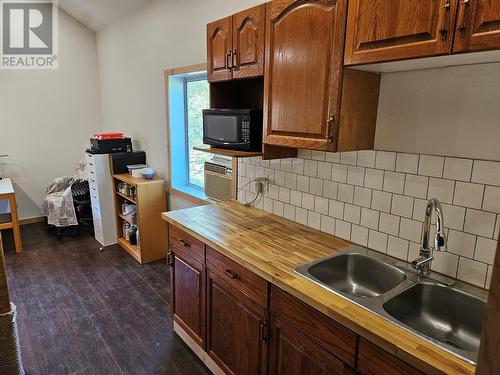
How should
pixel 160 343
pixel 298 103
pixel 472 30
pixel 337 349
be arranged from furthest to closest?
pixel 160 343 < pixel 298 103 < pixel 337 349 < pixel 472 30

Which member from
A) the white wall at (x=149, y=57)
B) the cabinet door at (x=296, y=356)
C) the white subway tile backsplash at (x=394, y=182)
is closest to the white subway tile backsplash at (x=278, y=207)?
the white subway tile backsplash at (x=394, y=182)

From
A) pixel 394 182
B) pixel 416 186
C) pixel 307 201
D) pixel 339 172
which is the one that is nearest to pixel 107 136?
pixel 307 201

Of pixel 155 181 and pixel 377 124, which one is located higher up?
pixel 377 124

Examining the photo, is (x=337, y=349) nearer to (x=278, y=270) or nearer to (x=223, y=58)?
(x=278, y=270)

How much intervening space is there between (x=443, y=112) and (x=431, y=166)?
227 millimetres

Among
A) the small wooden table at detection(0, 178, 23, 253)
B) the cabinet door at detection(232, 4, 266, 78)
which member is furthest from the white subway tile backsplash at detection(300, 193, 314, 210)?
the small wooden table at detection(0, 178, 23, 253)

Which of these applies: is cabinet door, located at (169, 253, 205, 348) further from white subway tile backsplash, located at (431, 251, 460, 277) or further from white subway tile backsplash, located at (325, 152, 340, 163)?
white subway tile backsplash, located at (431, 251, 460, 277)

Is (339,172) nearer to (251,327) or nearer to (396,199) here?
(396,199)

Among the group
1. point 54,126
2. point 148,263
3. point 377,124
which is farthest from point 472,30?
point 54,126

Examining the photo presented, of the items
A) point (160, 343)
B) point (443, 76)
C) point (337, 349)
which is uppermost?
point (443, 76)

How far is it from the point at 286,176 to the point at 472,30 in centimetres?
129

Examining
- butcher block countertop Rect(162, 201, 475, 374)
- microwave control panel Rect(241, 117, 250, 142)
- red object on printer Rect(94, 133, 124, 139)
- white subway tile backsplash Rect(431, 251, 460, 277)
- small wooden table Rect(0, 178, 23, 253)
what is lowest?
small wooden table Rect(0, 178, 23, 253)

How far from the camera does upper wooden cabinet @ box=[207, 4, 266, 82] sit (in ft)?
5.90

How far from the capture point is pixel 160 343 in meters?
2.32
